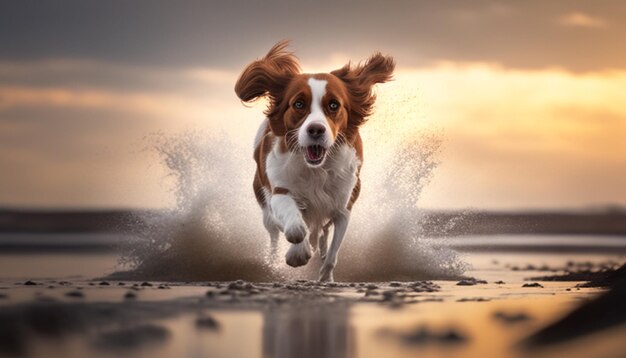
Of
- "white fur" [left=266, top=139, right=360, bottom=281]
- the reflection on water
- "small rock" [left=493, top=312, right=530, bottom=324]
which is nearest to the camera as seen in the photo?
the reflection on water

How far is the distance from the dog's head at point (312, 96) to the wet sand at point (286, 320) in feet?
4.71

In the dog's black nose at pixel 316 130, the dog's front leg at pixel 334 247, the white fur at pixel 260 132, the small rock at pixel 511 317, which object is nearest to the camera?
the small rock at pixel 511 317

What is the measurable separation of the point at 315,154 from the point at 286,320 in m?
2.81

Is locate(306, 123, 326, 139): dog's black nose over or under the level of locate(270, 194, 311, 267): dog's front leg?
over

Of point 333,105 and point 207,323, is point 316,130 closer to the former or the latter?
point 333,105

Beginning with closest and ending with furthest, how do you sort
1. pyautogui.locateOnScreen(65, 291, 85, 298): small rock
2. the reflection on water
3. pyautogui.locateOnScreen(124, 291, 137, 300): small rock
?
the reflection on water → pyautogui.locateOnScreen(124, 291, 137, 300): small rock → pyautogui.locateOnScreen(65, 291, 85, 298): small rock

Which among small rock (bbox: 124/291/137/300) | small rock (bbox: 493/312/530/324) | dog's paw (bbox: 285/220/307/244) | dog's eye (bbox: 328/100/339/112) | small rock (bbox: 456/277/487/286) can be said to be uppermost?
dog's eye (bbox: 328/100/339/112)

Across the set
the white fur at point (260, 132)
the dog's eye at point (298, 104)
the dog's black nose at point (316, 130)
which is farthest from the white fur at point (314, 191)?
the white fur at point (260, 132)

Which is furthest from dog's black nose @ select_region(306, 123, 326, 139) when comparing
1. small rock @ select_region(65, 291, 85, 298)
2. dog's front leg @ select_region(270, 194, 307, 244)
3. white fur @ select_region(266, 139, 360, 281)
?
small rock @ select_region(65, 291, 85, 298)

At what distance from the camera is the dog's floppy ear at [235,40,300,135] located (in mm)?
10508

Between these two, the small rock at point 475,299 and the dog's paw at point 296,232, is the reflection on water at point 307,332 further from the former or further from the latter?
the dog's paw at point 296,232

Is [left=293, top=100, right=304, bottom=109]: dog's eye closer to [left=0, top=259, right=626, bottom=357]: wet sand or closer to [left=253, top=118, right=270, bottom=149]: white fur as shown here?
[left=253, top=118, right=270, bottom=149]: white fur

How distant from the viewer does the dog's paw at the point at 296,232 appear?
9.79 m

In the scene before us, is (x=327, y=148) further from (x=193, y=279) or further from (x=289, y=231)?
(x=193, y=279)
